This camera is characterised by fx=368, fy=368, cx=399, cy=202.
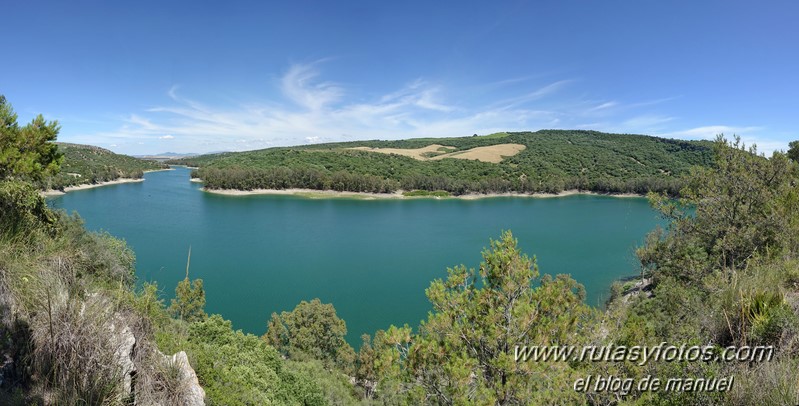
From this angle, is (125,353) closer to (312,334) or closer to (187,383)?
(187,383)

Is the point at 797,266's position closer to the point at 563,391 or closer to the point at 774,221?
the point at 563,391

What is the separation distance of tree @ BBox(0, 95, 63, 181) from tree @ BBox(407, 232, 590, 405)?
871cm

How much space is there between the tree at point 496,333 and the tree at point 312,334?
519 inches

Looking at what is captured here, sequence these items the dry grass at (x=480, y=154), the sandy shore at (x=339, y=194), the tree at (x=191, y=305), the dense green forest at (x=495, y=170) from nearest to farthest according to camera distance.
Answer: the tree at (x=191, y=305)
the sandy shore at (x=339, y=194)
the dense green forest at (x=495, y=170)
the dry grass at (x=480, y=154)

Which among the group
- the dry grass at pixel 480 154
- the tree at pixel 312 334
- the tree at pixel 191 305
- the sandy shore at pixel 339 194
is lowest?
the tree at pixel 312 334

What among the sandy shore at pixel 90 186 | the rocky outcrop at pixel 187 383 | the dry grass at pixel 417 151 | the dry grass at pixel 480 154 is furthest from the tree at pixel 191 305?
the dry grass at pixel 417 151

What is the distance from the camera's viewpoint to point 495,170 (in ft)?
319

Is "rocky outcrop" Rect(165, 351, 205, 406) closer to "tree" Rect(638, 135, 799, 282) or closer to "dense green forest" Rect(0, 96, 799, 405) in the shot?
"dense green forest" Rect(0, 96, 799, 405)

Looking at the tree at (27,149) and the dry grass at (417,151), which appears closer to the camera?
the tree at (27,149)

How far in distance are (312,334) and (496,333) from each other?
46.2 feet

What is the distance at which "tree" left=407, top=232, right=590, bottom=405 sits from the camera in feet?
12.9

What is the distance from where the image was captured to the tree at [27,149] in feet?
24.2

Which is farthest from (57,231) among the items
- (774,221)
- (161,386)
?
(774,221)

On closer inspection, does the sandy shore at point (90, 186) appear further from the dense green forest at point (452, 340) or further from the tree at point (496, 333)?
the tree at point (496, 333)
